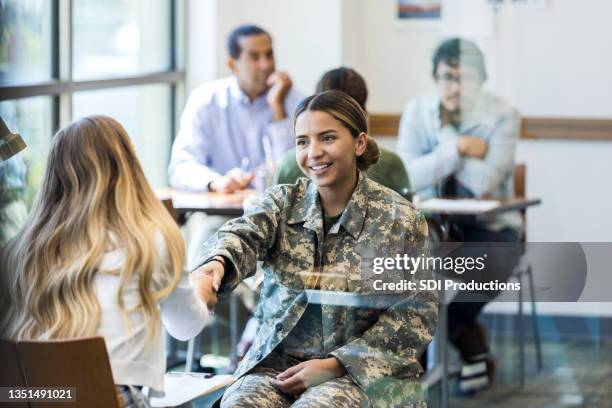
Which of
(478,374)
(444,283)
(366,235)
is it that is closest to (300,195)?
(366,235)

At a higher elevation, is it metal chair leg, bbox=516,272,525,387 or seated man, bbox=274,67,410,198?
seated man, bbox=274,67,410,198

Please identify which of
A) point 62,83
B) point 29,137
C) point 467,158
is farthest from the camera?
point 62,83

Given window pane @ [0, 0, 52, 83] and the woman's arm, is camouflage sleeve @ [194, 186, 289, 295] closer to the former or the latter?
the woman's arm

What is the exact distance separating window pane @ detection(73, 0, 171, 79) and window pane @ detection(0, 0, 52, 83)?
279mm

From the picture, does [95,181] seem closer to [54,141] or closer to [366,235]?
[54,141]

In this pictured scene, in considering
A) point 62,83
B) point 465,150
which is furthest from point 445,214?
point 62,83

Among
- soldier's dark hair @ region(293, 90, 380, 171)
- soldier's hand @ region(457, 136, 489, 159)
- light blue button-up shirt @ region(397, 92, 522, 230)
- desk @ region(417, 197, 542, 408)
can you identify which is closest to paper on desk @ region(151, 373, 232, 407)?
desk @ region(417, 197, 542, 408)

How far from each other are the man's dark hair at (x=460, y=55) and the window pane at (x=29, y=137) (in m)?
1.32

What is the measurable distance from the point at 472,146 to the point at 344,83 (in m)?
0.58

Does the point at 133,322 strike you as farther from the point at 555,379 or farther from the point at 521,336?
the point at 555,379

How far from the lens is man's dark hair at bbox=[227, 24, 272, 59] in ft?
13.8

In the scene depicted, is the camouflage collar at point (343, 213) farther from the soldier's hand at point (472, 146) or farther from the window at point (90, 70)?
the soldier's hand at point (472, 146)

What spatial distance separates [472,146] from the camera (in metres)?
3.43

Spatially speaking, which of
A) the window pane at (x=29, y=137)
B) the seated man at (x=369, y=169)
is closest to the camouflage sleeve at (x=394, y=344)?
the seated man at (x=369, y=169)
